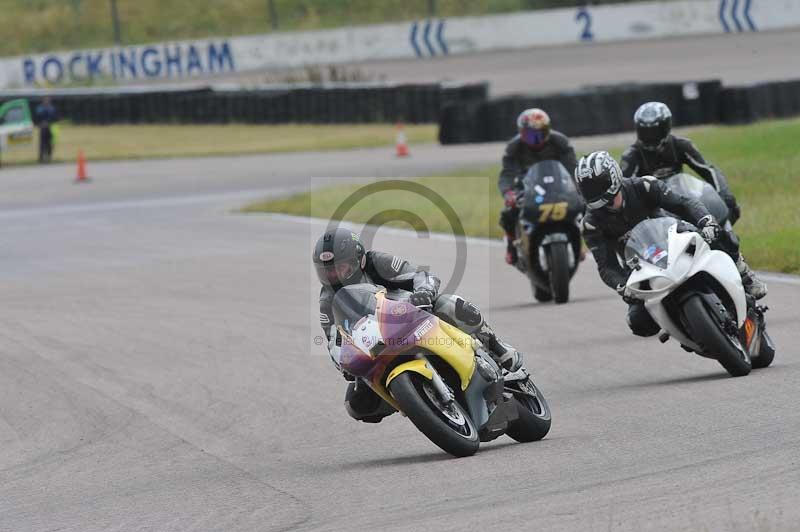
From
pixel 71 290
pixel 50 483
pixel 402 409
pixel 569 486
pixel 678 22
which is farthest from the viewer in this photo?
pixel 678 22

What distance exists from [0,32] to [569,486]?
68553 millimetres

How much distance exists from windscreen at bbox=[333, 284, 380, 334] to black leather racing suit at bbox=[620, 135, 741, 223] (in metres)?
4.14

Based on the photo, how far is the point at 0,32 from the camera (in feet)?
232

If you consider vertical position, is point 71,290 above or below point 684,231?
below

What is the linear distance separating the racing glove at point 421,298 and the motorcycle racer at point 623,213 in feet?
7.17

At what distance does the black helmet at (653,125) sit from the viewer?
10.7m

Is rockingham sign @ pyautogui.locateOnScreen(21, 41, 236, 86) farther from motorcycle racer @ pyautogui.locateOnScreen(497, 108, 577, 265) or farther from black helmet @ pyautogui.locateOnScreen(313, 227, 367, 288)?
black helmet @ pyautogui.locateOnScreen(313, 227, 367, 288)

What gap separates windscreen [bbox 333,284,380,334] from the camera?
718cm

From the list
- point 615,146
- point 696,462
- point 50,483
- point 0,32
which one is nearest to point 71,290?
point 50,483

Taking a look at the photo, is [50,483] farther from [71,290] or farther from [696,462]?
[71,290]

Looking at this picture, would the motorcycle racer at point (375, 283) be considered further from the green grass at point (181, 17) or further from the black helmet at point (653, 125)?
the green grass at point (181, 17)

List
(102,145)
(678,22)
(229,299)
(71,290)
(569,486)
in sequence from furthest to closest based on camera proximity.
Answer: (678,22) → (102,145) → (71,290) → (229,299) → (569,486)

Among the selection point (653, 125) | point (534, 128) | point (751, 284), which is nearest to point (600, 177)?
point (751, 284)

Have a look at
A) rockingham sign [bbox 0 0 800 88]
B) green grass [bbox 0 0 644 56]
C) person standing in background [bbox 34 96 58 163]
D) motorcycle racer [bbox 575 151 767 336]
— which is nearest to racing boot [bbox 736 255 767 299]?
motorcycle racer [bbox 575 151 767 336]
